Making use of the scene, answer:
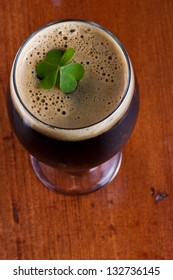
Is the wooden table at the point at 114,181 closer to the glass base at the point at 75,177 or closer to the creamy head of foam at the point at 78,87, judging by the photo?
the glass base at the point at 75,177

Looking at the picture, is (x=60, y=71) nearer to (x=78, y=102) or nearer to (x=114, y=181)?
(x=78, y=102)

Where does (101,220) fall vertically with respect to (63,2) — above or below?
below

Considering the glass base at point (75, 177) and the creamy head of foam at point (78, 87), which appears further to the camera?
the glass base at point (75, 177)

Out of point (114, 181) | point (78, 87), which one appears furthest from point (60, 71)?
point (114, 181)

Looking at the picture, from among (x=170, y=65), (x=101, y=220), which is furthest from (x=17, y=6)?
(x=101, y=220)

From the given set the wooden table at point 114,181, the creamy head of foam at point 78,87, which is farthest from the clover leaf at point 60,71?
the wooden table at point 114,181

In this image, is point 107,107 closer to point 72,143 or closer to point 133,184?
point 72,143

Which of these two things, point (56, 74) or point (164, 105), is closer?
point (56, 74)
